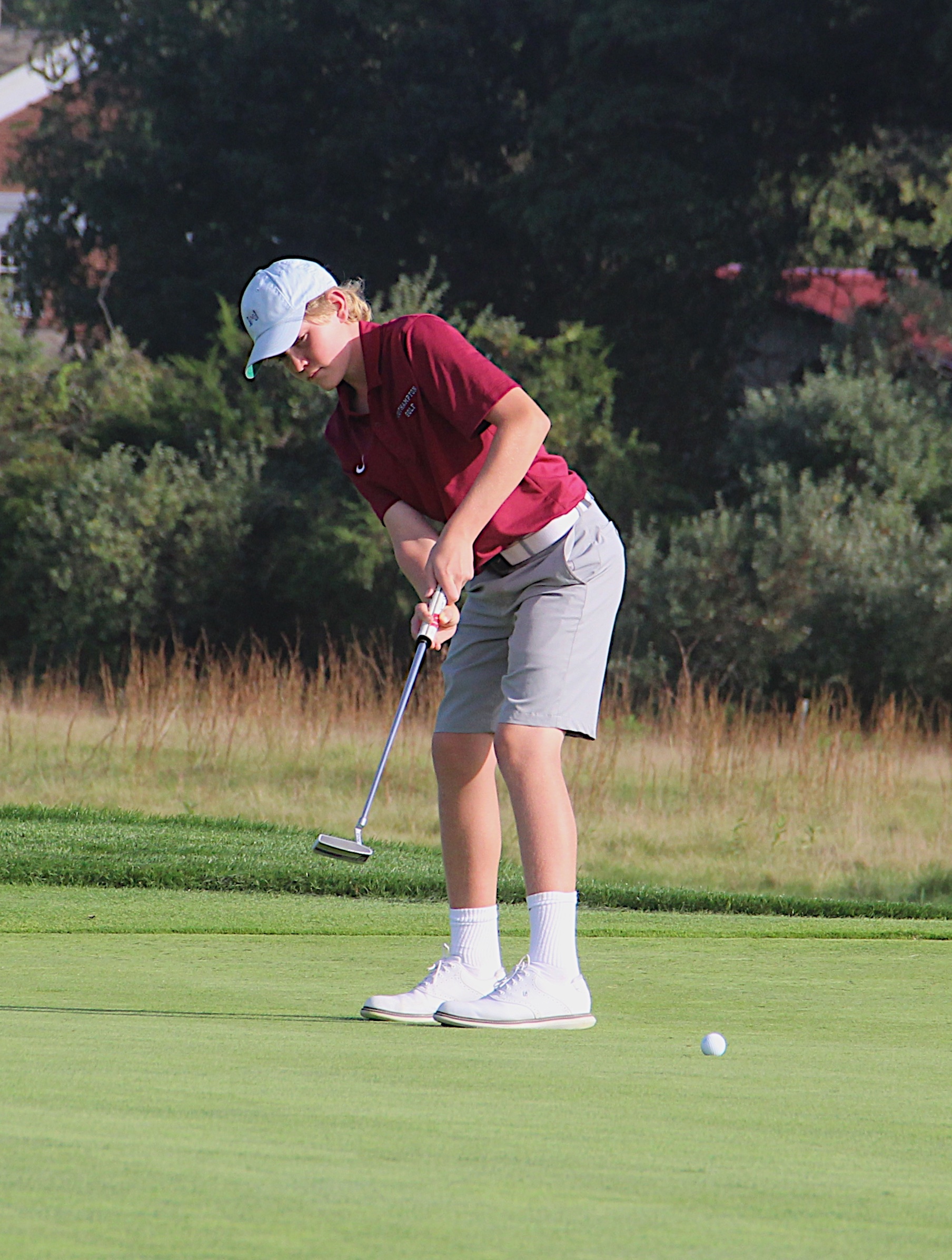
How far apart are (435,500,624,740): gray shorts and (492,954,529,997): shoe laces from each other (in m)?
0.53

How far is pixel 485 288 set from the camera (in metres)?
26.7

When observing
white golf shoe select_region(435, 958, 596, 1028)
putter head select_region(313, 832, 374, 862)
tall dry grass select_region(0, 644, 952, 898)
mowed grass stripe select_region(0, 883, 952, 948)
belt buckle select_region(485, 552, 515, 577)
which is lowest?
tall dry grass select_region(0, 644, 952, 898)

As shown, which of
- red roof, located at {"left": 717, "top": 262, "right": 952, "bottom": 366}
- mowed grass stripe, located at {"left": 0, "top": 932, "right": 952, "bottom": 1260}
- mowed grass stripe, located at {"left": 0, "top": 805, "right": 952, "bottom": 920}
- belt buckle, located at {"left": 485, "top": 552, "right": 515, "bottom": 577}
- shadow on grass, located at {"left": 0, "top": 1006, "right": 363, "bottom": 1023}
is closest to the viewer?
mowed grass stripe, located at {"left": 0, "top": 932, "right": 952, "bottom": 1260}

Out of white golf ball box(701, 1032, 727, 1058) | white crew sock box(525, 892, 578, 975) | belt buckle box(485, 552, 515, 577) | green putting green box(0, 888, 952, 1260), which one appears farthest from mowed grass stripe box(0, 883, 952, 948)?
white golf ball box(701, 1032, 727, 1058)

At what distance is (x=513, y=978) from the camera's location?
394 centimetres

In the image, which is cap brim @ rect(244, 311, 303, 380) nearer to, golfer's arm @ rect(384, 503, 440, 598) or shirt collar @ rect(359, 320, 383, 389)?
shirt collar @ rect(359, 320, 383, 389)

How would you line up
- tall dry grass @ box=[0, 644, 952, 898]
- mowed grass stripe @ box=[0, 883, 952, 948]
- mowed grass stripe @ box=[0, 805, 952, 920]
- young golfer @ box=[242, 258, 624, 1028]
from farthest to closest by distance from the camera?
1. tall dry grass @ box=[0, 644, 952, 898]
2. mowed grass stripe @ box=[0, 805, 952, 920]
3. mowed grass stripe @ box=[0, 883, 952, 948]
4. young golfer @ box=[242, 258, 624, 1028]

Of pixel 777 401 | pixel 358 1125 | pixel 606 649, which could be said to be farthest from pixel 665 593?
pixel 358 1125

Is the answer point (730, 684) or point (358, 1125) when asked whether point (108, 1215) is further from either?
point (730, 684)

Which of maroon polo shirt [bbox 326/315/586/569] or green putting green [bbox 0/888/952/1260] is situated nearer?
green putting green [bbox 0/888/952/1260]

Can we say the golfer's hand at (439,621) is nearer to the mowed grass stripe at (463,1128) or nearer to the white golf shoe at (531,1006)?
the white golf shoe at (531,1006)

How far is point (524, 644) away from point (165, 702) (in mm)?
9779

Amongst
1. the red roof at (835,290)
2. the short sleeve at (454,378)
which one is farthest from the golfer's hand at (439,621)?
the red roof at (835,290)

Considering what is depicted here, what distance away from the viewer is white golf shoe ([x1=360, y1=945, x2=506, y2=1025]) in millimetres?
3881
